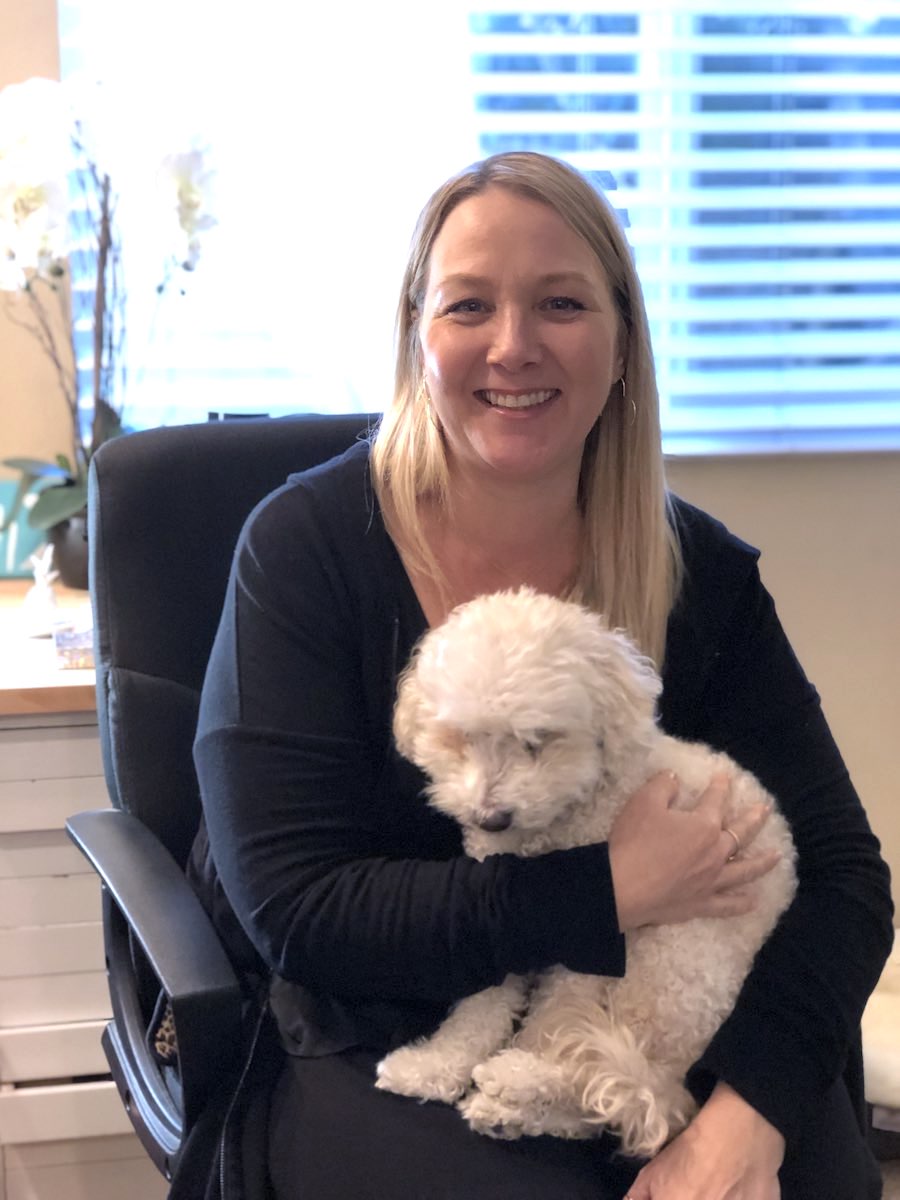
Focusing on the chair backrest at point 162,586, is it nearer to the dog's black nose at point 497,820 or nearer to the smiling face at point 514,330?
the smiling face at point 514,330

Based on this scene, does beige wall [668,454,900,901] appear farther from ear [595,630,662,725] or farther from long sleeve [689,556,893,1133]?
ear [595,630,662,725]

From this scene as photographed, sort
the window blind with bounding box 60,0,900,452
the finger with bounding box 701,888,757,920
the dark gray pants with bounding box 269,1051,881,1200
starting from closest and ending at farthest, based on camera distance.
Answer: the dark gray pants with bounding box 269,1051,881,1200
the finger with bounding box 701,888,757,920
the window blind with bounding box 60,0,900,452

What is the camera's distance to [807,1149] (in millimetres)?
1154

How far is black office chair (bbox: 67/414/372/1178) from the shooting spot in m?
1.33

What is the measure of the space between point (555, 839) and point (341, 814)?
0.21m

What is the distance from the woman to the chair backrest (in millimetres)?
136

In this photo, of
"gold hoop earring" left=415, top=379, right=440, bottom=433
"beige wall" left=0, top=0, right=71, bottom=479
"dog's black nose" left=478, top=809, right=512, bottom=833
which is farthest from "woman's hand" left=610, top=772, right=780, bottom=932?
"beige wall" left=0, top=0, right=71, bottom=479

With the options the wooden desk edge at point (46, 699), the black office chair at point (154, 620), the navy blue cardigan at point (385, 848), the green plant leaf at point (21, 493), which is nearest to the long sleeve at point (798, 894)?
the navy blue cardigan at point (385, 848)

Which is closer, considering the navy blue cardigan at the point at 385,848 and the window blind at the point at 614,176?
the navy blue cardigan at the point at 385,848

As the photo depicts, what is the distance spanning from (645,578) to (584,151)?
1.07 metres

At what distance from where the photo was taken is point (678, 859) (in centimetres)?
109

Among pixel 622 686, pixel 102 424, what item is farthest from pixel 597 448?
pixel 102 424

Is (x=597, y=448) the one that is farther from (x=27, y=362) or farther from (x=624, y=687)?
(x=27, y=362)

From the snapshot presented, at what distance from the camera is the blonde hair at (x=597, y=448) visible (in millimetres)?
1256
